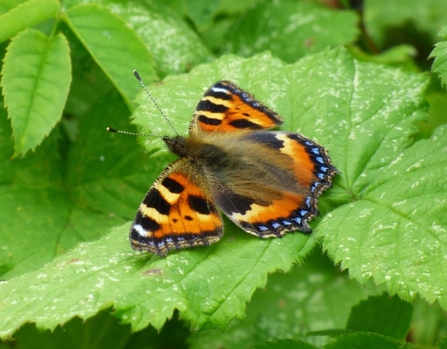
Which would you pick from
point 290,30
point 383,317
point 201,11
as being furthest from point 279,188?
point 290,30

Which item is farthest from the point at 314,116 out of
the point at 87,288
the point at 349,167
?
the point at 87,288

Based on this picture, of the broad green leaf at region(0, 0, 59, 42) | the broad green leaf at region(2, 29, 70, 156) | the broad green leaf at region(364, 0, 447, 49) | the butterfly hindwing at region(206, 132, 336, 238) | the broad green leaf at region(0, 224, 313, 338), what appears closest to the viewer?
the broad green leaf at region(0, 224, 313, 338)

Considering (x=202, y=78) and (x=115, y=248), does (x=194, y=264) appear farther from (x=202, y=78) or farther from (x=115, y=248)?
(x=202, y=78)

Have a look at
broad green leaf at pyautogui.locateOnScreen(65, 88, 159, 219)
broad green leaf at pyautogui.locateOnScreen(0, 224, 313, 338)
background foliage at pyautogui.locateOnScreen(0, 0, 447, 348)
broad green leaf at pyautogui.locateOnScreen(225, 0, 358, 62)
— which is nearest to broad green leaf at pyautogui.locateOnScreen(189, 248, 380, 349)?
background foliage at pyautogui.locateOnScreen(0, 0, 447, 348)

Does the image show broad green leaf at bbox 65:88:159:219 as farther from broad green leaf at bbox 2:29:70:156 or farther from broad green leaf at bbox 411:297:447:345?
broad green leaf at bbox 411:297:447:345

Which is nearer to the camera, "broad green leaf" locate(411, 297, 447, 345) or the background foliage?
the background foliage

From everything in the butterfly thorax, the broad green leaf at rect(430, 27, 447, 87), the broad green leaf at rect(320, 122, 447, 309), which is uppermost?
the broad green leaf at rect(430, 27, 447, 87)
